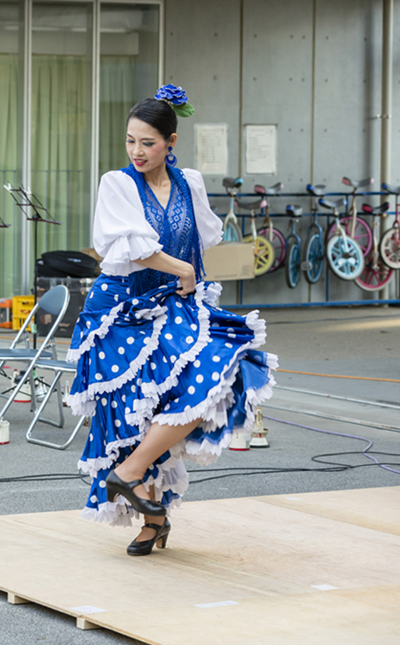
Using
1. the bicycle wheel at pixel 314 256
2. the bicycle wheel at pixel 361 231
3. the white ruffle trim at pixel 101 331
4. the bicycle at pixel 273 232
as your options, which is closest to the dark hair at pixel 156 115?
the white ruffle trim at pixel 101 331

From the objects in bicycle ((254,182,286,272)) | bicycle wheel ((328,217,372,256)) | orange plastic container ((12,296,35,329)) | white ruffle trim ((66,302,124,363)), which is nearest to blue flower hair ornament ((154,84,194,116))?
white ruffle trim ((66,302,124,363))

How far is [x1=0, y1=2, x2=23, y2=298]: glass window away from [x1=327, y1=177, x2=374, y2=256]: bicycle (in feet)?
12.7

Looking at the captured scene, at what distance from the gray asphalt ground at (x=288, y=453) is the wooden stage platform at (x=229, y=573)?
4.0 inches

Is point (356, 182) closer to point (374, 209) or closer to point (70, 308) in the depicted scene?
point (374, 209)

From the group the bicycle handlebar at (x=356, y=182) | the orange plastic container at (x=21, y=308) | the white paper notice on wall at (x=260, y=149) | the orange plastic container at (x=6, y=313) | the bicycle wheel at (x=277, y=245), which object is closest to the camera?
the orange plastic container at (x=21, y=308)

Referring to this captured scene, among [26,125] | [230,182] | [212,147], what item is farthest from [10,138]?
[230,182]

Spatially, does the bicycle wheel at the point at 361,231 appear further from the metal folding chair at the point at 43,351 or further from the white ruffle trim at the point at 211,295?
the white ruffle trim at the point at 211,295

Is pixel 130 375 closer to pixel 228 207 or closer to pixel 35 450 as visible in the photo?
pixel 35 450

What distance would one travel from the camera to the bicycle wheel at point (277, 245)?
11.9m

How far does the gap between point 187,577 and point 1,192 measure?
9.47 metres

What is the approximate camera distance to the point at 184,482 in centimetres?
304

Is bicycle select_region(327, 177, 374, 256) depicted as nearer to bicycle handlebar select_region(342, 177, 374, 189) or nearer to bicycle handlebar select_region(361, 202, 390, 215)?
bicycle handlebar select_region(342, 177, 374, 189)

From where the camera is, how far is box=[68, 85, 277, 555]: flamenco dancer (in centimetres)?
276

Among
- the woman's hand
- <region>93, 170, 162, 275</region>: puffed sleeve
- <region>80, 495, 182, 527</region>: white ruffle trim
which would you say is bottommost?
<region>80, 495, 182, 527</region>: white ruffle trim
